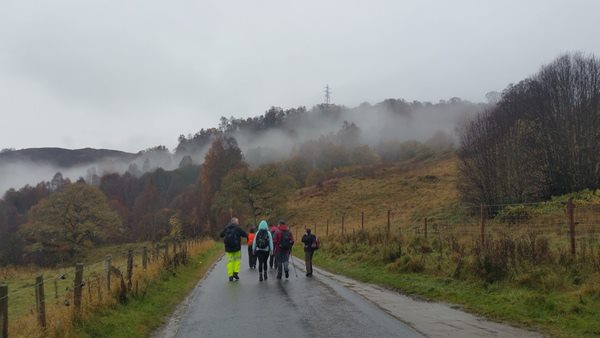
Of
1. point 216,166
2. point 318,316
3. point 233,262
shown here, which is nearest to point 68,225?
point 216,166

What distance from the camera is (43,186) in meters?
158

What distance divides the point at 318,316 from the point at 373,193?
70734mm

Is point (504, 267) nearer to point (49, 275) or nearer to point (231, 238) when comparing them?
point (231, 238)

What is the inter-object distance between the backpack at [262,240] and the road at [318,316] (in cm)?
210

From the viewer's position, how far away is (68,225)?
2520 inches

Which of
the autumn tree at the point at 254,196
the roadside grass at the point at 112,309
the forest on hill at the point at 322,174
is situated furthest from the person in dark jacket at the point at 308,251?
the autumn tree at the point at 254,196

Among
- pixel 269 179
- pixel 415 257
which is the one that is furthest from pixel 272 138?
pixel 415 257

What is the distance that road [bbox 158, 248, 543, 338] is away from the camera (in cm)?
837

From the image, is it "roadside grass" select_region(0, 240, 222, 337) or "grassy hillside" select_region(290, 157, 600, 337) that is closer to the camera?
"roadside grass" select_region(0, 240, 222, 337)

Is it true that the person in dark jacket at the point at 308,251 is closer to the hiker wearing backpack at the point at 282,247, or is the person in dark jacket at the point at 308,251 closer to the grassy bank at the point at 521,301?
the hiker wearing backpack at the point at 282,247

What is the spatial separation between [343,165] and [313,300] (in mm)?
116363

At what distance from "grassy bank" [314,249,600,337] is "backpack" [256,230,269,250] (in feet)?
13.1

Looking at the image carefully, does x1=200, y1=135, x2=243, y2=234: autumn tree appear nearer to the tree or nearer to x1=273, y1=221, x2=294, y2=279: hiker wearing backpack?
the tree

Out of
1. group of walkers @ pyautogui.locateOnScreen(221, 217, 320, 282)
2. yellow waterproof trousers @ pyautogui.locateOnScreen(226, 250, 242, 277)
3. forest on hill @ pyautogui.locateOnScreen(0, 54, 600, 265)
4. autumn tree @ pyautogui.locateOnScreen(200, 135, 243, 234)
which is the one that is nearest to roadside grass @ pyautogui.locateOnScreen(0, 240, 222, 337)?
yellow waterproof trousers @ pyautogui.locateOnScreen(226, 250, 242, 277)
